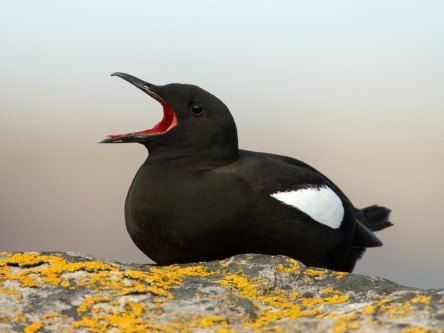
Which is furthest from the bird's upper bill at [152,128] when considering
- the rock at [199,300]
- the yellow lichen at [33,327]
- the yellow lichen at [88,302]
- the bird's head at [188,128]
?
the yellow lichen at [33,327]

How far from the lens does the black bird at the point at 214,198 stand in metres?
5.36

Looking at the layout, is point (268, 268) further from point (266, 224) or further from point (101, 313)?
point (101, 313)

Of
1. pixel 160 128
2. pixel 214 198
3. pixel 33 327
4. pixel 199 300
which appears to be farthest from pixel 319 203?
pixel 33 327

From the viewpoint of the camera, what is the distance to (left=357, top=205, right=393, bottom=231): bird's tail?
322 inches

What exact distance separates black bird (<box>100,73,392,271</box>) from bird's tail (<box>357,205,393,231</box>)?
6.09ft

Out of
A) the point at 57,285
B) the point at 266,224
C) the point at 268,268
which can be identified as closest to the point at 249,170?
the point at 266,224

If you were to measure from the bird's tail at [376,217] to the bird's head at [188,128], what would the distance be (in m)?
2.79

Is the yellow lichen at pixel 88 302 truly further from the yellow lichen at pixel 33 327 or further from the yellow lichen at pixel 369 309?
the yellow lichen at pixel 369 309

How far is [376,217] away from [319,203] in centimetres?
241

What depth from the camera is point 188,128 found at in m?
5.87

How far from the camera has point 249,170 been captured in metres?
5.66

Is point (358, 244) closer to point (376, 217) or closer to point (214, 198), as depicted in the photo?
point (376, 217)

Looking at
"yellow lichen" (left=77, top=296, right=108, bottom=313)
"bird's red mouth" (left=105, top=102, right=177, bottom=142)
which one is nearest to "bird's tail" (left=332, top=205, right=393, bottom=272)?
"bird's red mouth" (left=105, top=102, right=177, bottom=142)

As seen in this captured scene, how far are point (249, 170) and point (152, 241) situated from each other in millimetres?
947
